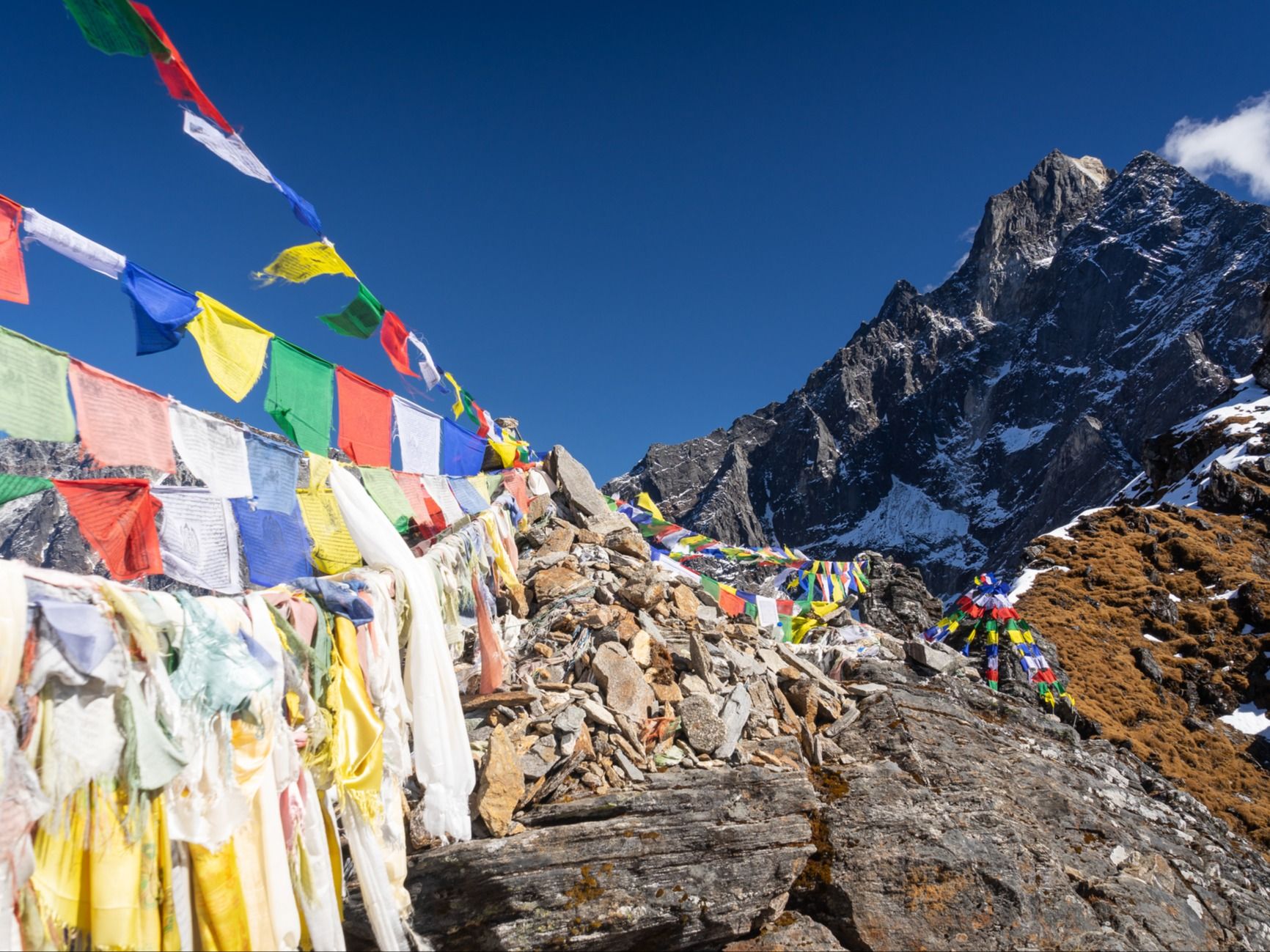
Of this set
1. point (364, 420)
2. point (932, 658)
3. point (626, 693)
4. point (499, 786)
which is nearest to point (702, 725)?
point (626, 693)

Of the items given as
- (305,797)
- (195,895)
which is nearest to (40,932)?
(195,895)

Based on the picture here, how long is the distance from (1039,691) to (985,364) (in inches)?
7896

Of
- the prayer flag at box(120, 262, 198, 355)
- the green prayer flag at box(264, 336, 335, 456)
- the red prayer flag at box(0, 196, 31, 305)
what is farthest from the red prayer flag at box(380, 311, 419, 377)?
the red prayer flag at box(0, 196, 31, 305)

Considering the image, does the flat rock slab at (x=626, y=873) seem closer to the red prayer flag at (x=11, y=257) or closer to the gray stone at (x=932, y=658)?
the red prayer flag at (x=11, y=257)

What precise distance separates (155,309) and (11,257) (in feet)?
3.26

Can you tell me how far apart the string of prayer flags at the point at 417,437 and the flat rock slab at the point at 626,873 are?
4.70 meters

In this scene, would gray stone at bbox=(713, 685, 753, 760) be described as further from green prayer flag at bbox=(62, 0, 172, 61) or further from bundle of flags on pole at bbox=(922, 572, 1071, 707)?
bundle of flags on pole at bbox=(922, 572, 1071, 707)

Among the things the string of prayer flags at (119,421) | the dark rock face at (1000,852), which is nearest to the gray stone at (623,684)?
the dark rock face at (1000,852)

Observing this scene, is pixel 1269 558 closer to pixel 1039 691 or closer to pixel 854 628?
pixel 1039 691

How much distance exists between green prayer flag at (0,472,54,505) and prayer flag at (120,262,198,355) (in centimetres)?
141

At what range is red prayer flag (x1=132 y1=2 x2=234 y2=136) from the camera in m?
4.87

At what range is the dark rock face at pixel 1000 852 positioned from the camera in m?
6.03

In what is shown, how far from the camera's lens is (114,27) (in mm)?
4684

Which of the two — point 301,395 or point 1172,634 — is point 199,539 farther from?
point 1172,634
